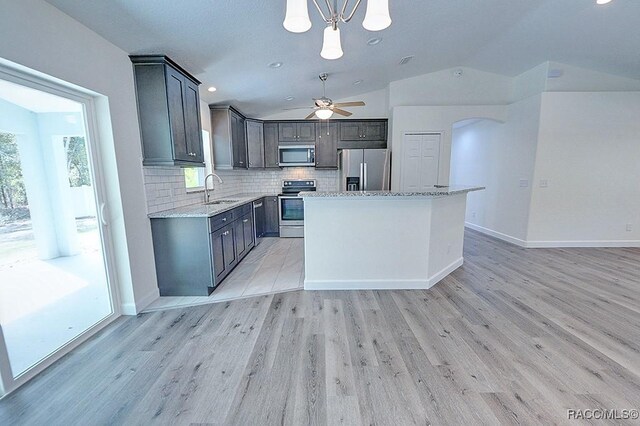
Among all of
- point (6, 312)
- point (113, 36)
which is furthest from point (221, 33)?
point (6, 312)

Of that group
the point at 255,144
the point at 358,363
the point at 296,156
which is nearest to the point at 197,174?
the point at 255,144

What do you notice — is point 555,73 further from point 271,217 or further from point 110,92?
point 110,92

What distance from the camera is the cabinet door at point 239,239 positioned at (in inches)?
142

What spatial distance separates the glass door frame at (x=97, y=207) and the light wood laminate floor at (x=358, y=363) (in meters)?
0.08

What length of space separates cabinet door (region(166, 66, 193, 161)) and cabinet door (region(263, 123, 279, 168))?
267 centimetres

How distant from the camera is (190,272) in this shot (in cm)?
280

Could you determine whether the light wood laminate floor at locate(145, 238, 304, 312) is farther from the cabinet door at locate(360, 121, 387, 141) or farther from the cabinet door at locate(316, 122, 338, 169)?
the cabinet door at locate(360, 121, 387, 141)

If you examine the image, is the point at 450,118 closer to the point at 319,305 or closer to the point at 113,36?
the point at 319,305

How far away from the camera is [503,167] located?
4.96 m

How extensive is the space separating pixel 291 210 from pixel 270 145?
150cm

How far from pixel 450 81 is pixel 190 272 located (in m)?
5.47

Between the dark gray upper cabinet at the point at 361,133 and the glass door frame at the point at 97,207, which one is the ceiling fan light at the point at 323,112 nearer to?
the dark gray upper cabinet at the point at 361,133

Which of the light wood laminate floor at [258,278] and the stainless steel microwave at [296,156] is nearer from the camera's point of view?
the light wood laminate floor at [258,278]

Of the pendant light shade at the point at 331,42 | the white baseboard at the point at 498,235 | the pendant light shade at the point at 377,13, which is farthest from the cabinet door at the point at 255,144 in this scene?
the white baseboard at the point at 498,235
